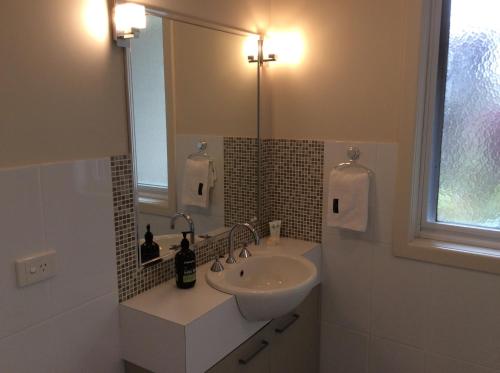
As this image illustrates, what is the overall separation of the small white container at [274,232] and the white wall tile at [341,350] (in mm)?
525

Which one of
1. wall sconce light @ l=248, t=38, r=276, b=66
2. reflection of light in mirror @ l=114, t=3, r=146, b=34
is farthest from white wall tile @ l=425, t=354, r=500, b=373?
reflection of light in mirror @ l=114, t=3, r=146, b=34

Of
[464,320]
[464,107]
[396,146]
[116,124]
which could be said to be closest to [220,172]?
[116,124]

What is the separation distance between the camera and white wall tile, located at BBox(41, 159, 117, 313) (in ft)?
4.51

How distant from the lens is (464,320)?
1982 millimetres

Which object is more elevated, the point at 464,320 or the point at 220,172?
the point at 220,172

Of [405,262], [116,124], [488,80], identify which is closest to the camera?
[116,124]

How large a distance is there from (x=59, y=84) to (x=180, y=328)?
859mm

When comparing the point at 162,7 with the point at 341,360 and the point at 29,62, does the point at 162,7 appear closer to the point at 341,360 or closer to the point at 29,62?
the point at 29,62

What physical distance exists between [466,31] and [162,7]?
1292 mm

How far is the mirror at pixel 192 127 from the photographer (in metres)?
1.68

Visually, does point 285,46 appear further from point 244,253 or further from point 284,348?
point 284,348

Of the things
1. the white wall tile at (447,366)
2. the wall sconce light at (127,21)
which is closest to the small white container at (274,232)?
the white wall tile at (447,366)

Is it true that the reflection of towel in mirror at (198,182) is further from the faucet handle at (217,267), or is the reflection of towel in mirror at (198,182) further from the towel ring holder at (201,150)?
the faucet handle at (217,267)

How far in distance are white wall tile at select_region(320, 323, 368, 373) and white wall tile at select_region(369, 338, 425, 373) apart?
0.05 m
